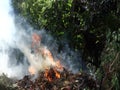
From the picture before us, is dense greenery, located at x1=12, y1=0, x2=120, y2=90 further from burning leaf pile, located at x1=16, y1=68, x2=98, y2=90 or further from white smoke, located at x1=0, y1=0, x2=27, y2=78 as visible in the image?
burning leaf pile, located at x1=16, y1=68, x2=98, y2=90

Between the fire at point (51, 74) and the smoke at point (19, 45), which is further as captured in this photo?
the smoke at point (19, 45)

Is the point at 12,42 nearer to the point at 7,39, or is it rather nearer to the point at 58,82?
the point at 7,39

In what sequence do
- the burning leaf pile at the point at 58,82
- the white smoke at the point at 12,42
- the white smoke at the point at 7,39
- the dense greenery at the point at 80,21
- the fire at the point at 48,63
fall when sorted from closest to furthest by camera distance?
the burning leaf pile at the point at 58,82 < the fire at the point at 48,63 < the dense greenery at the point at 80,21 < the white smoke at the point at 12,42 < the white smoke at the point at 7,39

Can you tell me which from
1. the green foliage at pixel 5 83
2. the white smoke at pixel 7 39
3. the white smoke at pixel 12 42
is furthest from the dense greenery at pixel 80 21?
the green foliage at pixel 5 83

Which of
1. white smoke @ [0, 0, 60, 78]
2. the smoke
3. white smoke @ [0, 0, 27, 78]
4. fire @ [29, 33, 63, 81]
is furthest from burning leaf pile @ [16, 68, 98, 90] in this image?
white smoke @ [0, 0, 27, 78]

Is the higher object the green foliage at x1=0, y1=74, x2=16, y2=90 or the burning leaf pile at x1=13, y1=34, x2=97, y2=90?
the green foliage at x1=0, y1=74, x2=16, y2=90

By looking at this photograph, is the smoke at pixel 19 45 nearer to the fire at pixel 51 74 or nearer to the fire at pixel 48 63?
the fire at pixel 48 63

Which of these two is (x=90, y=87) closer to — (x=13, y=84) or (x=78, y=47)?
(x=13, y=84)

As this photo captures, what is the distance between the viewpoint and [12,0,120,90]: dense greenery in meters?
19.2

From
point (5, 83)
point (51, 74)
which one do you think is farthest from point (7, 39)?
point (51, 74)

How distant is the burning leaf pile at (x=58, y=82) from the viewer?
1347 cm

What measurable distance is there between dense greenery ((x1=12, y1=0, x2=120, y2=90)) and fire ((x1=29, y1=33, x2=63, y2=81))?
3.65 feet

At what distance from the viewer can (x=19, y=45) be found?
2033 centimetres

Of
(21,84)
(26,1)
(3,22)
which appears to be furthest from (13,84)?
(26,1)
